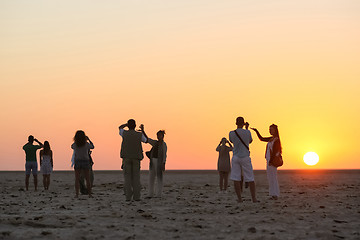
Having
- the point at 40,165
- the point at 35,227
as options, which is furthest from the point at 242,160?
the point at 40,165

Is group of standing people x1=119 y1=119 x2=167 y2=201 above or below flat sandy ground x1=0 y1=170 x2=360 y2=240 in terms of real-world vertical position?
above

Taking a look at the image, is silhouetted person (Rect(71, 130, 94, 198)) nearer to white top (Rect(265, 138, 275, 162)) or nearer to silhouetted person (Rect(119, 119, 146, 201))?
silhouetted person (Rect(119, 119, 146, 201))

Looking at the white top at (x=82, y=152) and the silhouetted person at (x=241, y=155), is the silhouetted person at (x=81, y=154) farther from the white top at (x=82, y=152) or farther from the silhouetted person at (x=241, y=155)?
the silhouetted person at (x=241, y=155)

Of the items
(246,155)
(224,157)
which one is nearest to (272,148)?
(246,155)

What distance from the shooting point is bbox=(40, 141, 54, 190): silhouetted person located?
24.2 metres

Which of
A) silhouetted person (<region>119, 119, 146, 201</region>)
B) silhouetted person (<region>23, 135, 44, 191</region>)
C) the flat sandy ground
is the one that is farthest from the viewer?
silhouetted person (<region>23, 135, 44, 191</region>)

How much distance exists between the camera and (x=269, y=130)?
17703 mm

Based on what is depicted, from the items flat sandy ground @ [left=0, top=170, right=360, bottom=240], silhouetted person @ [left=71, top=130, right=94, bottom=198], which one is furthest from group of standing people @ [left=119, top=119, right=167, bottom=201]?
silhouetted person @ [left=71, top=130, right=94, bottom=198]

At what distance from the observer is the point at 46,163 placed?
24.3 meters

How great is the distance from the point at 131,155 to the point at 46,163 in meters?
7.60

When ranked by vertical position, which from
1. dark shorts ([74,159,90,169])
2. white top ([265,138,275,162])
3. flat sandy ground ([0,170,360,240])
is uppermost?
white top ([265,138,275,162])

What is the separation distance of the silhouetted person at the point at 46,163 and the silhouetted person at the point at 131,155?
7.21m

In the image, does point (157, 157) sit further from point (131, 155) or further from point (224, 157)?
point (224, 157)

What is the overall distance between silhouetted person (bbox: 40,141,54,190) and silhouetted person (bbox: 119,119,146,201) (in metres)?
7.21
